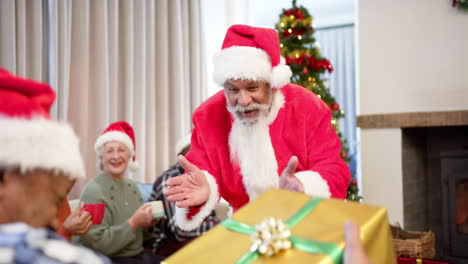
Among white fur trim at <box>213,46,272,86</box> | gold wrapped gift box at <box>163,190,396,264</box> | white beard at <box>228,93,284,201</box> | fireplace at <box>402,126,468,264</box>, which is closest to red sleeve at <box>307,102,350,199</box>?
white beard at <box>228,93,284,201</box>

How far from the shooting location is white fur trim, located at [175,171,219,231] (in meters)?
1.72

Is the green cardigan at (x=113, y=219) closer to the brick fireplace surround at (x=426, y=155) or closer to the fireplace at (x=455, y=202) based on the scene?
the brick fireplace surround at (x=426, y=155)

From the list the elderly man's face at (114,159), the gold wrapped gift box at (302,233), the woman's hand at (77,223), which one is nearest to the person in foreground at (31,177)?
the gold wrapped gift box at (302,233)

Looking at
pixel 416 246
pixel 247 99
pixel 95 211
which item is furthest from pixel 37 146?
pixel 416 246

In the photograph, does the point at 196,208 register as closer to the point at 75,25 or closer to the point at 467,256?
the point at 75,25

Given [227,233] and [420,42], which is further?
[420,42]

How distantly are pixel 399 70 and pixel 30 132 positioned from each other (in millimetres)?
3749

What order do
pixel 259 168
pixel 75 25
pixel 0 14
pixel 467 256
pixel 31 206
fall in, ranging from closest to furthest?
pixel 31 206 → pixel 259 168 → pixel 0 14 → pixel 75 25 → pixel 467 256

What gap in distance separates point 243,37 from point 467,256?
3.02 m

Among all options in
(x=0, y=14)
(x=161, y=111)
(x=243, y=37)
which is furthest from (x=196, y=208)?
(x=161, y=111)

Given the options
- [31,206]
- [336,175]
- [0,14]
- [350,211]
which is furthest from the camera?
[0,14]

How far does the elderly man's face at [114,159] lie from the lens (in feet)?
9.68

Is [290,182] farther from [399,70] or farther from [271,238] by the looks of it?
[399,70]

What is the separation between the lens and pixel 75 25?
3396 millimetres
